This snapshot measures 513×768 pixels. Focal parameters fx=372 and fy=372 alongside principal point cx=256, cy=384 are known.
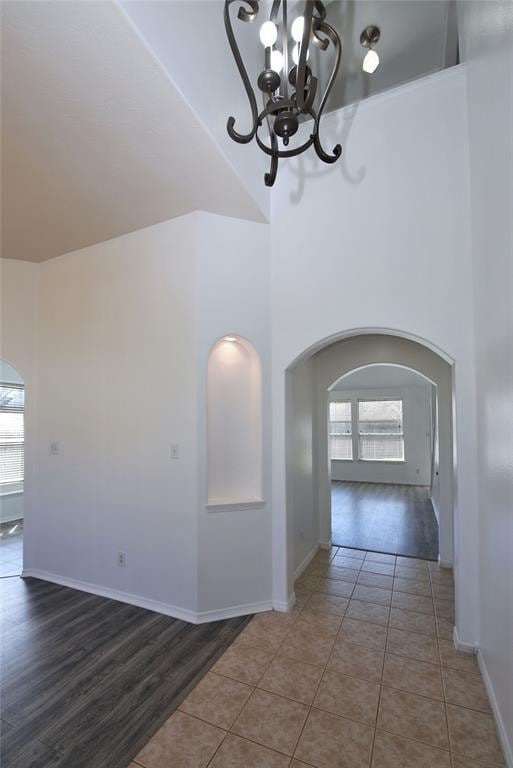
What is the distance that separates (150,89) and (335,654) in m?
3.70

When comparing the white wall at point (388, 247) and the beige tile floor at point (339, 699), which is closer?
the beige tile floor at point (339, 699)

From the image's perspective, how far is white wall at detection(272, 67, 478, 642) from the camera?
2.64 m

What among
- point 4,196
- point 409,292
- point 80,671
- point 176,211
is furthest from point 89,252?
point 80,671

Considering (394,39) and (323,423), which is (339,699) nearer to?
(323,423)

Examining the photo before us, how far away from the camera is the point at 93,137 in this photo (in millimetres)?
2314

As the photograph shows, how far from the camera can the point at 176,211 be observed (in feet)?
10.3

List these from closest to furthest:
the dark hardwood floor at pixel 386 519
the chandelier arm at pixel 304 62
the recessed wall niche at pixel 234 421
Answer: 1. the chandelier arm at pixel 304 62
2. the recessed wall niche at pixel 234 421
3. the dark hardwood floor at pixel 386 519

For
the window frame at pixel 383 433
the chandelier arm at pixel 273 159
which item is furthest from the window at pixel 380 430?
the chandelier arm at pixel 273 159

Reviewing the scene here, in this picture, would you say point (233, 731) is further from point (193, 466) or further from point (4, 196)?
point (4, 196)

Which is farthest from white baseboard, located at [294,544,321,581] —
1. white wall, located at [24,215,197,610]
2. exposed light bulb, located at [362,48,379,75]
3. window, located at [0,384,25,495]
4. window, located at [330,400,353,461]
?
window, located at [330,400,353,461]

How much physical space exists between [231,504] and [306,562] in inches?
60.5

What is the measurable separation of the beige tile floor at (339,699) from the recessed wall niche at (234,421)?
107cm

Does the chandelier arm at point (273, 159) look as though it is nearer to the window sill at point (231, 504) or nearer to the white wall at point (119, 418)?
the white wall at point (119, 418)

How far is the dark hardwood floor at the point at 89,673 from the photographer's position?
1908 mm
